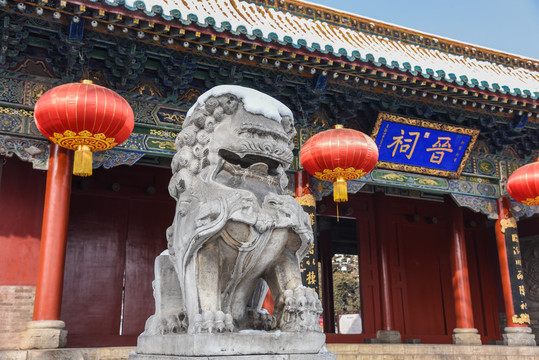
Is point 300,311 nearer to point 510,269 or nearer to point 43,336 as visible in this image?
point 43,336

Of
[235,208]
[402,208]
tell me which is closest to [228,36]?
[235,208]

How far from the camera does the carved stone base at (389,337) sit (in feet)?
27.8

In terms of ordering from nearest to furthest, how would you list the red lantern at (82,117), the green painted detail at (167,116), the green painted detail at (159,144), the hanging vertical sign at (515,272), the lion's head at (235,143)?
1. the lion's head at (235,143)
2. the red lantern at (82,117)
3. the green painted detail at (159,144)
4. the green painted detail at (167,116)
5. the hanging vertical sign at (515,272)

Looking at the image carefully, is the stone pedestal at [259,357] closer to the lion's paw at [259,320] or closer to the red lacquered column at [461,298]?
the lion's paw at [259,320]

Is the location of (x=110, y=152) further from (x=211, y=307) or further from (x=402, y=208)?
(x=402, y=208)

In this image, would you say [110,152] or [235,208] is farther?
[110,152]

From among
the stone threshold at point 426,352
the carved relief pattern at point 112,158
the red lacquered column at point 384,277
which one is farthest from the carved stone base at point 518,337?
the carved relief pattern at point 112,158

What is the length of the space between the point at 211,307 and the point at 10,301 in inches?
165

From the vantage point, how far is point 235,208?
104 inches

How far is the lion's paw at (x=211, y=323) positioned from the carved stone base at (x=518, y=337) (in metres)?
6.19

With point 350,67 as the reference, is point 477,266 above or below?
below

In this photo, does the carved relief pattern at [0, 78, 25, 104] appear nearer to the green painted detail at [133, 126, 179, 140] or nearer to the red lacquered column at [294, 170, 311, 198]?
the green painted detail at [133, 126, 179, 140]

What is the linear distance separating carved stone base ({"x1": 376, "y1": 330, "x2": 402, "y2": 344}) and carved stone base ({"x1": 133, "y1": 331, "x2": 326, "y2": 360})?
249 inches

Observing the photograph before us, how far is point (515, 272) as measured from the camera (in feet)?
25.3
